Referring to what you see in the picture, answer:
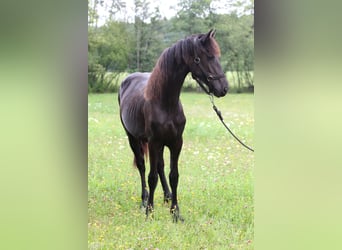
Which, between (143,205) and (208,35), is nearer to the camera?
(208,35)

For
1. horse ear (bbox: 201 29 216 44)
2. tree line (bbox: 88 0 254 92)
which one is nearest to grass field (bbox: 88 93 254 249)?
tree line (bbox: 88 0 254 92)

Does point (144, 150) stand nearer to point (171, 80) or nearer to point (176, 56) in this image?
point (171, 80)

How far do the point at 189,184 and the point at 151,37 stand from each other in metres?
0.86

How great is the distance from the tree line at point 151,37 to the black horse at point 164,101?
0.05 m

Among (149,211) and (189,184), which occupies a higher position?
(189,184)

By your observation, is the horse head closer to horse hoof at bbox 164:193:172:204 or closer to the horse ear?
the horse ear

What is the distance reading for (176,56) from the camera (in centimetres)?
261

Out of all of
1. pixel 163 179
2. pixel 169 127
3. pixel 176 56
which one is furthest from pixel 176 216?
pixel 176 56

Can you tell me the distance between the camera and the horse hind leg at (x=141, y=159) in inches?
105

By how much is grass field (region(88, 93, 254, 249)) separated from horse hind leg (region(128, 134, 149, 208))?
0.03 metres

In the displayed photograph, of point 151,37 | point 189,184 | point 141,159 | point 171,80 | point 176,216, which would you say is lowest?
point 176,216

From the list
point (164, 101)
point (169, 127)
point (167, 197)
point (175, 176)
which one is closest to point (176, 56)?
point (164, 101)

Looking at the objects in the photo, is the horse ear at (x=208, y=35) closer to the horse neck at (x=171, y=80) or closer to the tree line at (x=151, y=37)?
the tree line at (x=151, y=37)
